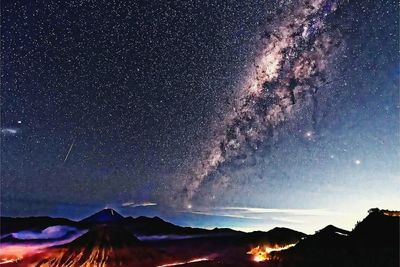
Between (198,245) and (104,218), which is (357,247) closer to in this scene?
(198,245)

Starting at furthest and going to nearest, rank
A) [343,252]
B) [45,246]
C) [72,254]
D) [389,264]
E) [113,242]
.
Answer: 1. [45,246]
2. [113,242]
3. [72,254]
4. [343,252]
5. [389,264]

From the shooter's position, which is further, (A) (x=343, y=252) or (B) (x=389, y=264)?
(A) (x=343, y=252)

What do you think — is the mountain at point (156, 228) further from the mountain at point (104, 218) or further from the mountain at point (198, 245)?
the mountain at point (104, 218)

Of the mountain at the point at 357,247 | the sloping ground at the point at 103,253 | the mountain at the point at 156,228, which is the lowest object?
the sloping ground at the point at 103,253

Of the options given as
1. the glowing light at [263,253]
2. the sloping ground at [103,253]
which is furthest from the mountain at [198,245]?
the glowing light at [263,253]

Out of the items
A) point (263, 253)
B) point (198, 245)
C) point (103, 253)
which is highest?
point (198, 245)

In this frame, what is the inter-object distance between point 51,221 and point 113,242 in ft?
171

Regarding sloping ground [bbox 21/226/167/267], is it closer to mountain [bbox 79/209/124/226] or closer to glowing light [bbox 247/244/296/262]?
glowing light [bbox 247/244/296/262]

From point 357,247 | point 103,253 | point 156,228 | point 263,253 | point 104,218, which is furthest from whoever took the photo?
point 156,228

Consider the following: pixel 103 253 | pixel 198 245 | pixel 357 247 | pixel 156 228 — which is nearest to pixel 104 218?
pixel 156 228

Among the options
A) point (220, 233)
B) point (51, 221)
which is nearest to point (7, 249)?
point (51, 221)

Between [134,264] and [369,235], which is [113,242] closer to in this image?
[134,264]

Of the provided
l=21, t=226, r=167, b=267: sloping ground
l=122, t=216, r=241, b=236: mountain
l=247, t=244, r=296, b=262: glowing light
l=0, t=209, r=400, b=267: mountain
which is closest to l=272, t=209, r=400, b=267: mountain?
l=0, t=209, r=400, b=267: mountain

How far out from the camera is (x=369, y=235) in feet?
89.4
